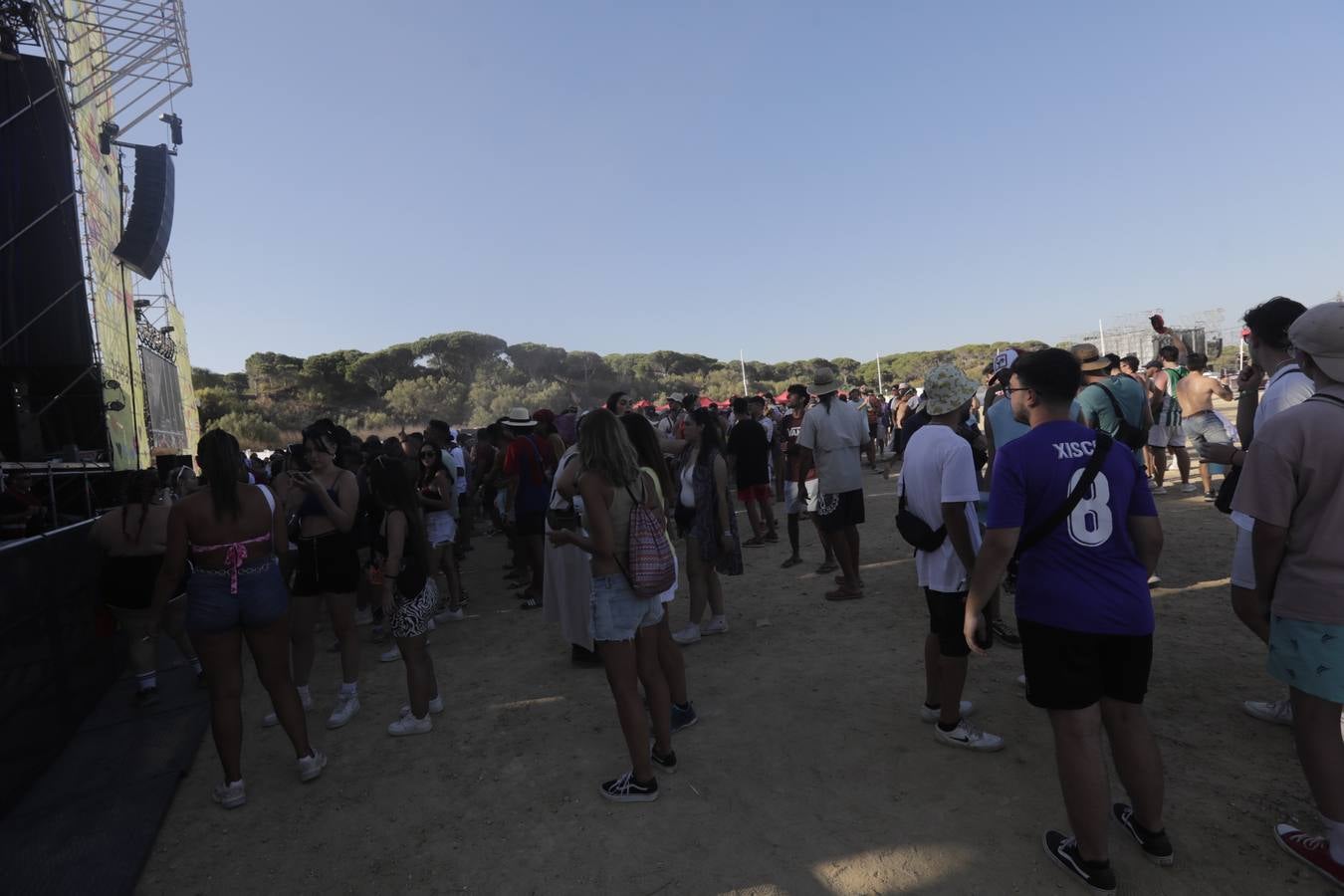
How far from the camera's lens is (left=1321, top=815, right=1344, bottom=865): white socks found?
6.89 ft

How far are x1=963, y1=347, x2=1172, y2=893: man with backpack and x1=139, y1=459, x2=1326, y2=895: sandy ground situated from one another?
46 centimetres

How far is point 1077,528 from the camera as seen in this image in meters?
2.10

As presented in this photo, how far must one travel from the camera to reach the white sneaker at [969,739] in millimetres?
3094

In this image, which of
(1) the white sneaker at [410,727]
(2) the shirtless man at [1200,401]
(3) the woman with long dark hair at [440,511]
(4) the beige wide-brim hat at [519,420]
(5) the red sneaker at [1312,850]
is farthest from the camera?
(2) the shirtless man at [1200,401]

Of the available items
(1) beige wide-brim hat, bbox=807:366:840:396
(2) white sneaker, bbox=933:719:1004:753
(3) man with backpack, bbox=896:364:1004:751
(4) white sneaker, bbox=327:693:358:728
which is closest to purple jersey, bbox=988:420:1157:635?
(3) man with backpack, bbox=896:364:1004:751

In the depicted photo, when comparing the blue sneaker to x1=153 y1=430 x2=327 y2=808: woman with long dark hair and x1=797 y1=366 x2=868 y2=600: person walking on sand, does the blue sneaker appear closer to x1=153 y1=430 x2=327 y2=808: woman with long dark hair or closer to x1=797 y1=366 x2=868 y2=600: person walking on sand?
x1=153 y1=430 x2=327 y2=808: woman with long dark hair

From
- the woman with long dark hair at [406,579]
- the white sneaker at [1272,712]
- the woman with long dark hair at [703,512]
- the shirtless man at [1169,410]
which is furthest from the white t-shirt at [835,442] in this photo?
the shirtless man at [1169,410]

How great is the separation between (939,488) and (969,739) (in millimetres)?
1181

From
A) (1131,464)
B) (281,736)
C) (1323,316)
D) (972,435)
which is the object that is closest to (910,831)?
(1131,464)

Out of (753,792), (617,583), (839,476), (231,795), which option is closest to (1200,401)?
(839,476)

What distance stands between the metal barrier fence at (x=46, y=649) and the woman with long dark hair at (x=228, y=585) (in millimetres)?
1022

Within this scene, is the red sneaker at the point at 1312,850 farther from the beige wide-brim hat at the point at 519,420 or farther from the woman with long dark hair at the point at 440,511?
the beige wide-brim hat at the point at 519,420

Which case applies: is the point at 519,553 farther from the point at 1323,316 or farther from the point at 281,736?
the point at 1323,316

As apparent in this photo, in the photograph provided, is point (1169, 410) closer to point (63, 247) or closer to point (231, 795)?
point (231, 795)
